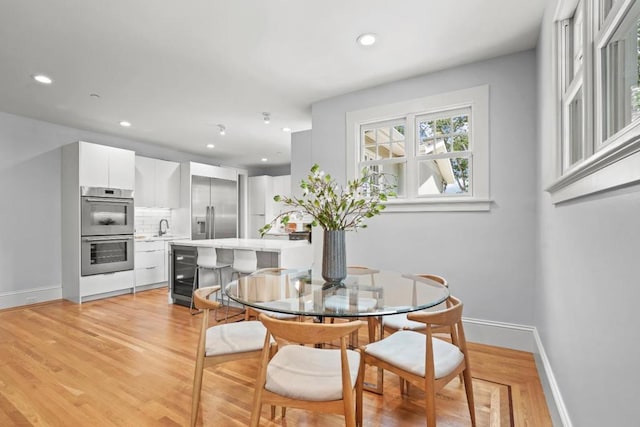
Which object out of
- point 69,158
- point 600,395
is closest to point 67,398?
point 600,395

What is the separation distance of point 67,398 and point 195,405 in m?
1.07

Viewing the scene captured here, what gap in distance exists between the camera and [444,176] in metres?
3.39

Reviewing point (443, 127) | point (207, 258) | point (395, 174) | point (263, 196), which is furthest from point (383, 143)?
point (263, 196)

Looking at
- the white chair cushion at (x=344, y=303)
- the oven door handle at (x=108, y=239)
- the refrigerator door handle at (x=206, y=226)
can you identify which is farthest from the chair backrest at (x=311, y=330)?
the refrigerator door handle at (x=206, y=226)

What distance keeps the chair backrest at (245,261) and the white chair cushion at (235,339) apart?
179 centimetres

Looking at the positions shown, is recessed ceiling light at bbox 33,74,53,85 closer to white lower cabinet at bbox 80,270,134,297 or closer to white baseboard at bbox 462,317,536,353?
white lower cabinet at bbox 80,270,134,297

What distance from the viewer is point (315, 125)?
417 centimetres

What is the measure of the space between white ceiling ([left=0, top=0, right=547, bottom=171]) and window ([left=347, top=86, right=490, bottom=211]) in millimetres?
369

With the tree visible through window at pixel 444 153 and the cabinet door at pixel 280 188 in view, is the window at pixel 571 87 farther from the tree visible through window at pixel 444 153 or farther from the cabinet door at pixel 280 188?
the cabinet door at pixel 280 188

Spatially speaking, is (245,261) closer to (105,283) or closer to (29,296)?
(105,283)

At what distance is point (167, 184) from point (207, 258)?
2.89 metres

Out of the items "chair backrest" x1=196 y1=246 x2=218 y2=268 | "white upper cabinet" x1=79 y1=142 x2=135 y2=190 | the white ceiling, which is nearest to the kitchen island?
"chair backrest" x1=196 y1=246 x2=218 y2=268

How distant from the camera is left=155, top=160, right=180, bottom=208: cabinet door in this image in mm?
6336

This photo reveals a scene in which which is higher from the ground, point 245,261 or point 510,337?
point 245,261
